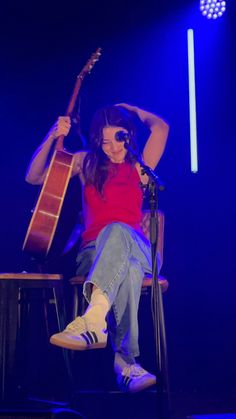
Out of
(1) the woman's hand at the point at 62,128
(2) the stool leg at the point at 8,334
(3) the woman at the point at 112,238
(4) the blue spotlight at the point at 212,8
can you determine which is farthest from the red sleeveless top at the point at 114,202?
(4) the blue spotlight at the point at 212,8

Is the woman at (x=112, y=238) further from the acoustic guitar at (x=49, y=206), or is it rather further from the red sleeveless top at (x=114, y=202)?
the acoustic guitar at (x=49, y=206)

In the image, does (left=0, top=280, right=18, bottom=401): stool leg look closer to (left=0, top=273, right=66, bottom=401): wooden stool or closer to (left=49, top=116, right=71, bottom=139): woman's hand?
(left=0, top=273, right=66, bottom=401): wooden stool

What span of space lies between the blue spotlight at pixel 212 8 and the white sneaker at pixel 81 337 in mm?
2377

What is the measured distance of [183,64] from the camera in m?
4.25

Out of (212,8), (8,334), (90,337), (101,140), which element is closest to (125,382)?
(90,337)

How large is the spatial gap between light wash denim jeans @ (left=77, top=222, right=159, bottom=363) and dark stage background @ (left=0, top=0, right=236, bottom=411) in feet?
3.55

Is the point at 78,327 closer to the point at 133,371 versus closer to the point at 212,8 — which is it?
the point at 133,371

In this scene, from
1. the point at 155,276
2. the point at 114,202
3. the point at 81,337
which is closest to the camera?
the point at 155,276

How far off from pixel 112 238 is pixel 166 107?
1.58m

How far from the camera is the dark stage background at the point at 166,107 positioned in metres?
4.03

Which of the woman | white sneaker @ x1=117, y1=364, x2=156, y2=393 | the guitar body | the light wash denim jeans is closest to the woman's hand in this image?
the woman

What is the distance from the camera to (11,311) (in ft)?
9.76

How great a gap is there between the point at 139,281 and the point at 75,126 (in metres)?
1.37

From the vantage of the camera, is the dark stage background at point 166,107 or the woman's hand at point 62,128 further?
the dark stage background at point 166,107
